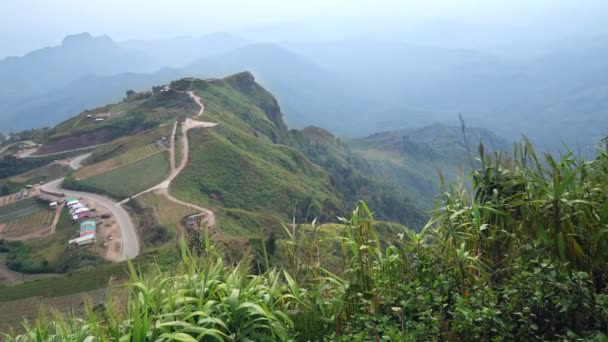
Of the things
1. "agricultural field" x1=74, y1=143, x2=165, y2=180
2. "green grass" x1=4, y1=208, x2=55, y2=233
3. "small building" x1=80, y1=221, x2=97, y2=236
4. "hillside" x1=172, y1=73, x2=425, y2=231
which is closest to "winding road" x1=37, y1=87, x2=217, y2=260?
"hillside" x1=172, y1=73, x2=425, y2=231

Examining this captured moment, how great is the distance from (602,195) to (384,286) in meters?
2.11

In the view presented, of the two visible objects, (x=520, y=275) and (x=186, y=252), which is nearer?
(x=520, y=275)

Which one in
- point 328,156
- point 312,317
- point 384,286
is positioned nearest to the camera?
point 312,317

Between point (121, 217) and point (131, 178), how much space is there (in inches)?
421

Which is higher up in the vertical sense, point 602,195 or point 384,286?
point 602,195

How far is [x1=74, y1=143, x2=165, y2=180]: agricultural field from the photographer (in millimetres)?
63447

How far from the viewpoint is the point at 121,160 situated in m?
65.5

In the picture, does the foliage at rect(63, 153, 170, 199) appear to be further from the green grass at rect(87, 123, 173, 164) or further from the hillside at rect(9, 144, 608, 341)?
the hillside at rect(9, 144, 608, 341)

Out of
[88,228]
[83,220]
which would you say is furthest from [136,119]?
[88,228]

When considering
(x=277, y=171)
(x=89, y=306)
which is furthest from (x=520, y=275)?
(x=277, y=171)

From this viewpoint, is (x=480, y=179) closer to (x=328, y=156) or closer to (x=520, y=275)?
(x=520, y=275)

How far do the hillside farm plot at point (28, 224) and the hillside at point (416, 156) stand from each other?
7495cm

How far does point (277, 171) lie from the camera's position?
217 ft

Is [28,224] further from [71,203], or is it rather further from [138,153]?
[138,153]
